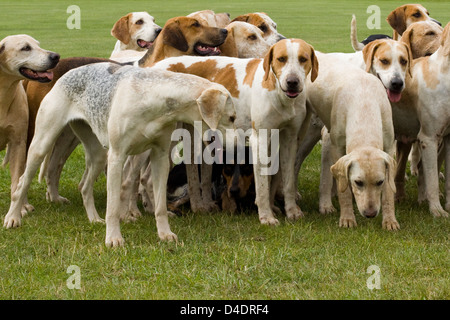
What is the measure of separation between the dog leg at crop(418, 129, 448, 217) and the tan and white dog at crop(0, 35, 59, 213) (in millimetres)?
3302

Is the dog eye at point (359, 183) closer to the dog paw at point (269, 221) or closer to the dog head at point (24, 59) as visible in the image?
the dog paw at point (269, 221)

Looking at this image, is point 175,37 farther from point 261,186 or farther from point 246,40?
point 261,186

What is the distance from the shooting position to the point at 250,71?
22.8 ft

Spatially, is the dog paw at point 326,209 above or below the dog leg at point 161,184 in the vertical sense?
below

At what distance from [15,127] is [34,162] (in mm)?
732

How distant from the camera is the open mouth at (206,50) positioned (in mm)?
7693

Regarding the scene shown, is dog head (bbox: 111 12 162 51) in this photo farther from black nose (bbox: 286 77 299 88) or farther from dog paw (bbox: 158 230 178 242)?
dog paw (bbox: 158 230 178 242)

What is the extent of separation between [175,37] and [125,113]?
2173 millimetres

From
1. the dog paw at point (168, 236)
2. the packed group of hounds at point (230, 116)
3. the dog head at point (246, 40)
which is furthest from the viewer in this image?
the dog head at point (246, 40)

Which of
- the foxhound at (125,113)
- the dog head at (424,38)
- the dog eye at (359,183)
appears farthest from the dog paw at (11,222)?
the dog head at (424,38)

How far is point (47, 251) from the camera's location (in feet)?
19.0

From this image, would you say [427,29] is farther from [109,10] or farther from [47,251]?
[109,10]

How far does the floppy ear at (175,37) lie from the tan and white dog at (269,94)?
433 mm

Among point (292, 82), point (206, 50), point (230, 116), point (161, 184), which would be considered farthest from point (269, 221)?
point (206, 50)
